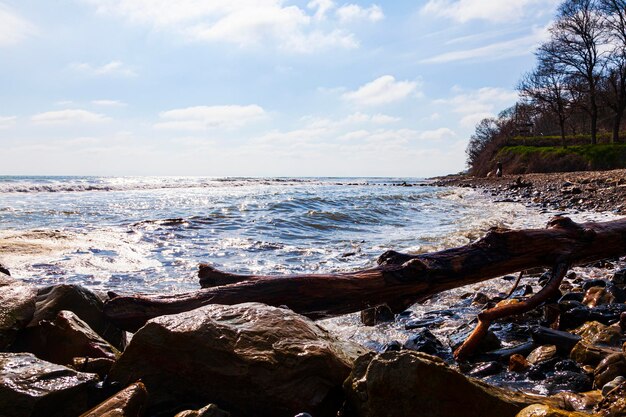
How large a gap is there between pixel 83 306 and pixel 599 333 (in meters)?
4.19

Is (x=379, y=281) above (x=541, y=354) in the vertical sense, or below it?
above

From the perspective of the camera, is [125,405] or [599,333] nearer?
[125,405]

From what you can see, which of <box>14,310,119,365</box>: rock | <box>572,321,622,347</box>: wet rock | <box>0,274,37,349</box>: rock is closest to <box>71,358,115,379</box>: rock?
<box>14,310,119,365</box>: rock

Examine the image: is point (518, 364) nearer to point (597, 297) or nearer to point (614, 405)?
point (614, 405)

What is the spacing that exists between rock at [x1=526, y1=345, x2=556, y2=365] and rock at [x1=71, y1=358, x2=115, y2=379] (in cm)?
302

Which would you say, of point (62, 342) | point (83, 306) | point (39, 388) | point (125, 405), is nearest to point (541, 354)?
point (125, 405)

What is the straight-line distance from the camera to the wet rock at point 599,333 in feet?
11.9

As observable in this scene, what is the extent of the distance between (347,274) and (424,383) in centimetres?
201

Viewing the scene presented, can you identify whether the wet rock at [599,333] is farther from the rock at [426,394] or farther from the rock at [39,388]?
the rock at [39,388]

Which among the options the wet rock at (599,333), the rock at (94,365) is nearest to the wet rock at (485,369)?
the wet rock at (599,333)

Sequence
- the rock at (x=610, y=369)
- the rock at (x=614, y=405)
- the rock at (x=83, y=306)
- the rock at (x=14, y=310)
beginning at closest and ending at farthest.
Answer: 1. the rock at (x=614, y=405)
2. the rock at (x=610, y=369)
3. the rock at (x=14, y=310)
4. the rock at (x=83, y=306)

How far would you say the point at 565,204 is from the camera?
16.0 m

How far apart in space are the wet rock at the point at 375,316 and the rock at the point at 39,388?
9.48ft

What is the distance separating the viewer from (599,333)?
147 inches
